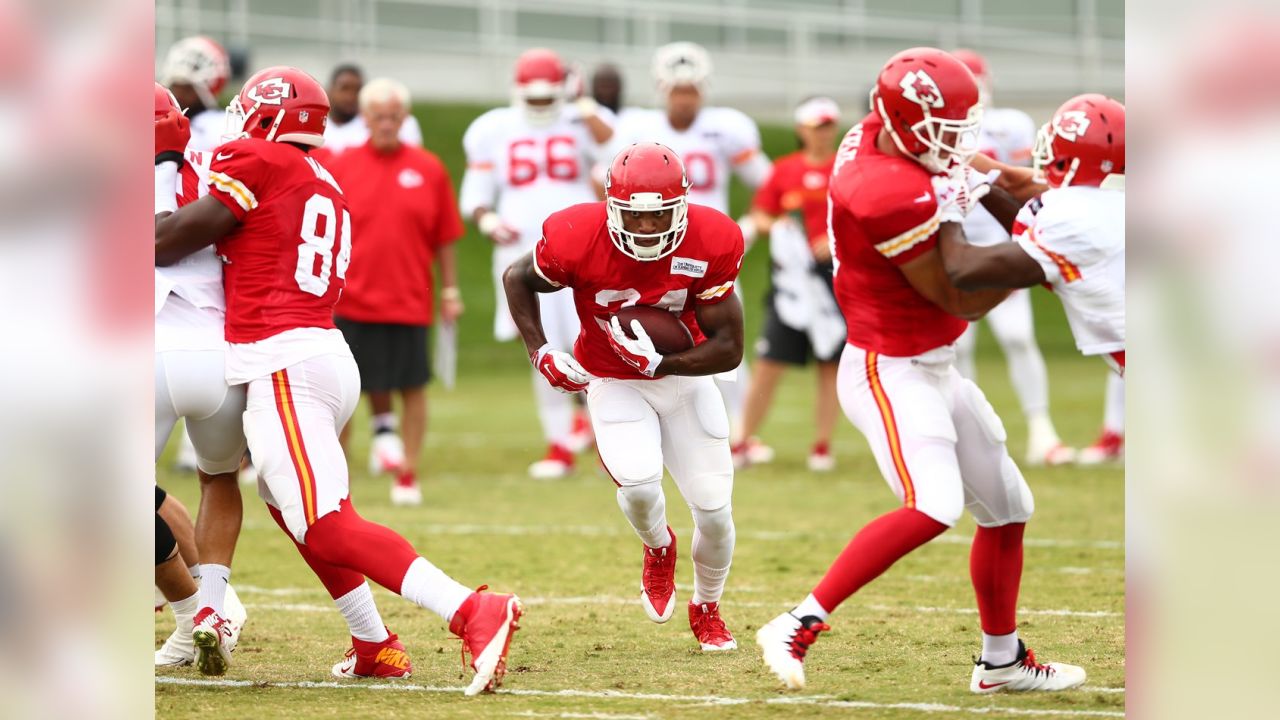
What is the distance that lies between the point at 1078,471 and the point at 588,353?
5.20m

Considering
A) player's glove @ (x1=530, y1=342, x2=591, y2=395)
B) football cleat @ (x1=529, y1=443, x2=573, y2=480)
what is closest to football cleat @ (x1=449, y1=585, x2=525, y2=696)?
player's glove @ (x1=530, y1=342, x2=591, y2=395)

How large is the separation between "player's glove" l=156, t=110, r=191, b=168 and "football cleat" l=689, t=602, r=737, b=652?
6.90 ft

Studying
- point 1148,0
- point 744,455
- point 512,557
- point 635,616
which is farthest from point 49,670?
point 744,455

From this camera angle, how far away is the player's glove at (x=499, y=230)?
943 cm

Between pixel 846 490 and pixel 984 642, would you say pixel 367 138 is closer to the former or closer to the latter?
pixel 846 490

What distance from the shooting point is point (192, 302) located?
4.81 meters

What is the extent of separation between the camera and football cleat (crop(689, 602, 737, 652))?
5.16 metres

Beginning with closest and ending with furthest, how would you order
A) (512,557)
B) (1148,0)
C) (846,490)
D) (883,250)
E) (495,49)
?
1. (1148,0)
2. (883,250)
3. (512,557)
4. (846,490)
5. (495,49)

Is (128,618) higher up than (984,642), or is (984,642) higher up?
(128,618)

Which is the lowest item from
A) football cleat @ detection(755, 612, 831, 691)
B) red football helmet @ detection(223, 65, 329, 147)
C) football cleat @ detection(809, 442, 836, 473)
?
football cleat @ detection(809, 442, 836, 473)

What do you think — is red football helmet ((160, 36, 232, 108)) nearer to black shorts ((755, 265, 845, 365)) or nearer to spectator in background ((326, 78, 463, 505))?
spectator in background ((326, 78, 463, 505))

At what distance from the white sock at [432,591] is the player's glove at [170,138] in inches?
57.5

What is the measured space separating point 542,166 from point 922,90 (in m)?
5.54

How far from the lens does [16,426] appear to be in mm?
2740
